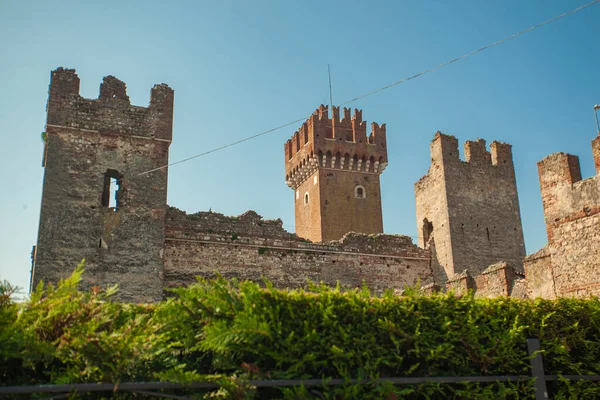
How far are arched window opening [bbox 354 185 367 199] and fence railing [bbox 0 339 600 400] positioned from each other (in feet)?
92.1

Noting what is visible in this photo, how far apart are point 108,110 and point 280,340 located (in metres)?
14.6

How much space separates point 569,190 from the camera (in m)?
12.0

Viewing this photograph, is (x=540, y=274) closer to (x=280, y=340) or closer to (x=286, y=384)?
(x=280, y=340)

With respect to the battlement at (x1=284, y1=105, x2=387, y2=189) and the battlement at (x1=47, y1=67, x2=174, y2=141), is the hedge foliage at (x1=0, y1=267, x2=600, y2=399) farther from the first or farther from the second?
the battlement at (x1=284, y1=105, x2=387, y2=189)

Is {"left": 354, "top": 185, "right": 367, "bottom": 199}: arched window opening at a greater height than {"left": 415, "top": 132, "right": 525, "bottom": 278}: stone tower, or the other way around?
{"left": 354, "top": 185, "right": 367, "bottom": 199}: arched window opening

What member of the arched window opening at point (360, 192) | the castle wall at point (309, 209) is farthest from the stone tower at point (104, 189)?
the arched window opening at point (360, 192)

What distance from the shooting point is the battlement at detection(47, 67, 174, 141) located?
1772 centimetres

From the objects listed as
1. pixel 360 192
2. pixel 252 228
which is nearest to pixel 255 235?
pixel 252 228

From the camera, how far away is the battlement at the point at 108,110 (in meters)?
17.7

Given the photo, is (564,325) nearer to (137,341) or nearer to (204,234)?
(137,341)

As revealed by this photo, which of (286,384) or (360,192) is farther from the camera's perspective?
(360,192)

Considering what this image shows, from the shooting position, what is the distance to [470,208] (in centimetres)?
2325

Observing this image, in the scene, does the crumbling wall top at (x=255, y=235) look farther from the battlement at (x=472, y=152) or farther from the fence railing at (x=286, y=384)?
the fence railing at (x=286, y=384)

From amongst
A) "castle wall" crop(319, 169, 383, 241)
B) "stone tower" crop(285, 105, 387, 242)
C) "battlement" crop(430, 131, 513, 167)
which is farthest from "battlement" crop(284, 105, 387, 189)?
"battlement" crop(430, 131, 513, 167)
